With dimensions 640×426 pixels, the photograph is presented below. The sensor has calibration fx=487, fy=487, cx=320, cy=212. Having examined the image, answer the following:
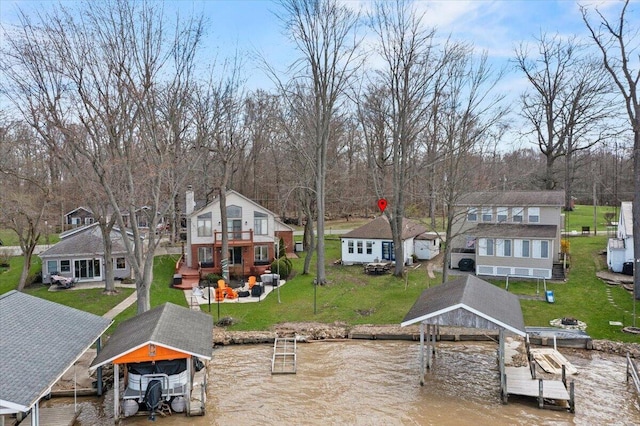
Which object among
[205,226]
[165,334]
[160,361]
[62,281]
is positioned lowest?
[160,361]

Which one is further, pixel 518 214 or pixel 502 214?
pixel 502 214

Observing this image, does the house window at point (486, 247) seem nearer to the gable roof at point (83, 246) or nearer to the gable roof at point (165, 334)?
the gable roof at point (165, 334)

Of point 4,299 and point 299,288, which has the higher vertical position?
point 4,299

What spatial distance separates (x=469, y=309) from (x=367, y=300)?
1178 cm

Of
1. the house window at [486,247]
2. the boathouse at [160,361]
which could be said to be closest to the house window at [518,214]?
the house window at [486,247]

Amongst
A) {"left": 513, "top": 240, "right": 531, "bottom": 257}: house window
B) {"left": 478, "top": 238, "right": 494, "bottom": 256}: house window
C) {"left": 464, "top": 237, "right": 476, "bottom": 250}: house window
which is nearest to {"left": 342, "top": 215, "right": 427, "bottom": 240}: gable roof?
{"left": 464, "top": 237, "right": 476, "bottom": 250}: house window

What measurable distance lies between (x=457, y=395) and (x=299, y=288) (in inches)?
575

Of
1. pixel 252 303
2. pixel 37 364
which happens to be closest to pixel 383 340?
pixel 252 303

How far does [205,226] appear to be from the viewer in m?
34.7

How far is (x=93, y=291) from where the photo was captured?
2927 centimetres

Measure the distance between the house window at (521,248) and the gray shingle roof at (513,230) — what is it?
42cm

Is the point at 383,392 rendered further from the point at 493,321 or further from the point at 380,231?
the point at 380,231

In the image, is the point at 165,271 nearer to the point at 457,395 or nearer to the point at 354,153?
the point at 457,395

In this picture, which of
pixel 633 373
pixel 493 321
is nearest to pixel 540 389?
pixel 493 321
